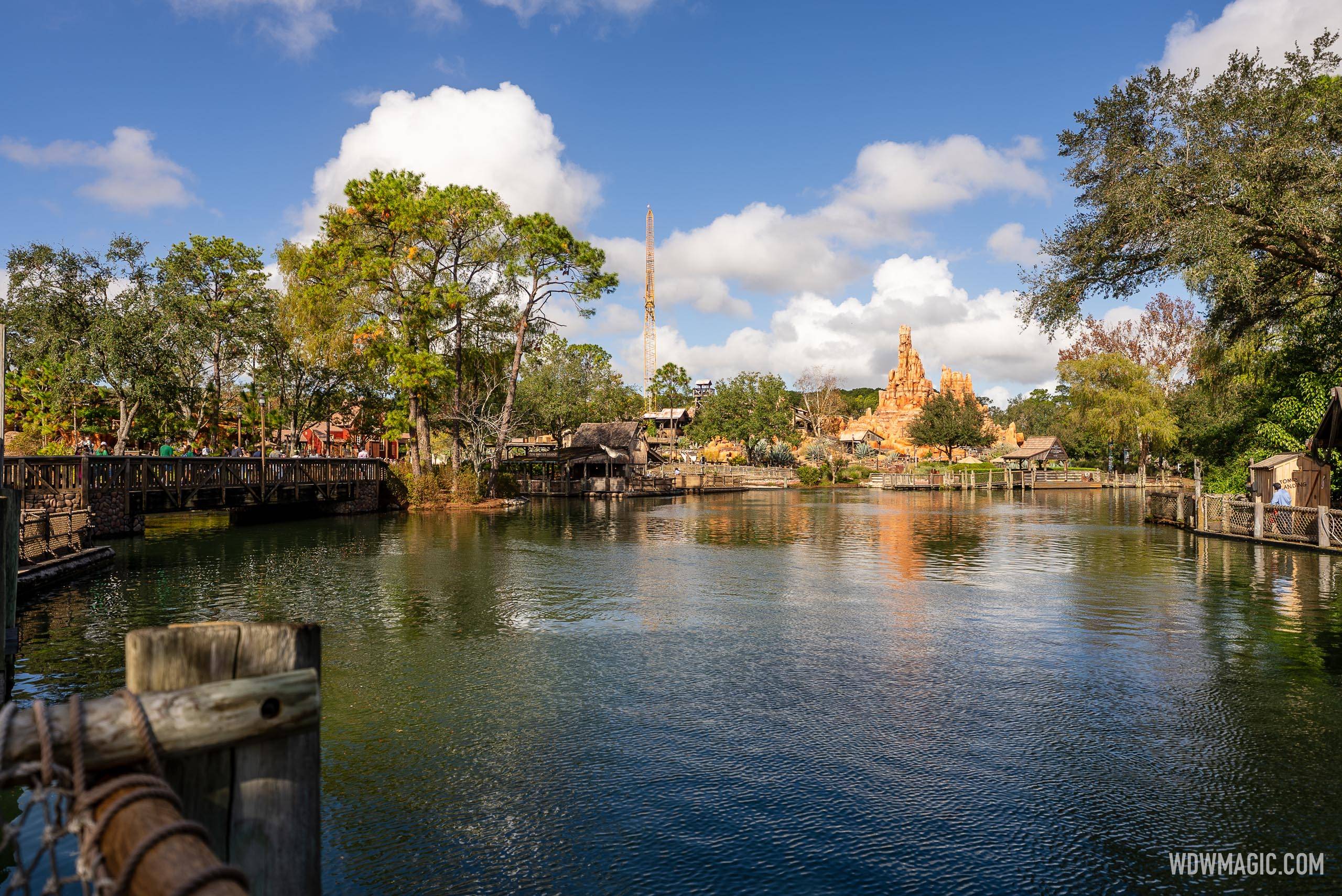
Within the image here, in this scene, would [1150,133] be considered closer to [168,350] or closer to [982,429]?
[168,350]

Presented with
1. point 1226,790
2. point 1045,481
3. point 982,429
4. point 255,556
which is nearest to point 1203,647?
point 1226,790

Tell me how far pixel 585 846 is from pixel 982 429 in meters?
117

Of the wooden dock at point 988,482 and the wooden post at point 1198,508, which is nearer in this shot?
the wooden post at point 1198,508

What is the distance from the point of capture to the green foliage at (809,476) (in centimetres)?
7725

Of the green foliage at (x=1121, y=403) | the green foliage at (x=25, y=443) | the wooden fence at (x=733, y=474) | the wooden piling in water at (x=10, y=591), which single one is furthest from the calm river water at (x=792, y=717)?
the wooden fence at (x=733, y=474)

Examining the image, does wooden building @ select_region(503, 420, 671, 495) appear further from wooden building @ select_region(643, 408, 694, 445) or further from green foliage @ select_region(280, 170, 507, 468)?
wooden building @ select_region(643, 408, 694, 445)

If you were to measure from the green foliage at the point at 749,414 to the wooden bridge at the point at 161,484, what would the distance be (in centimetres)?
5874

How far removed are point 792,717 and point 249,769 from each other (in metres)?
7.16

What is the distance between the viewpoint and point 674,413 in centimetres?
11000

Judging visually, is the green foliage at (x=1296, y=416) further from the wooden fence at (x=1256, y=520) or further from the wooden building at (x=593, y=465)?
the wooden building at (x=593, y=465)

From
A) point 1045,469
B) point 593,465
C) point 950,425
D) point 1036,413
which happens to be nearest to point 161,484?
point 593,465

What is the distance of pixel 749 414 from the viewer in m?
95.1

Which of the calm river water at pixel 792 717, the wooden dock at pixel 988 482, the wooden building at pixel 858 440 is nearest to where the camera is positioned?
the calm river water at pixel 792 717

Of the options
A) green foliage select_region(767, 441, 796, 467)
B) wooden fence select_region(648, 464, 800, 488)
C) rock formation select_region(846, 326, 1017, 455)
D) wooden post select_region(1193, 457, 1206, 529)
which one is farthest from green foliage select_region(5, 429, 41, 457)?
rock formation select_region(846, 326, 1017, 455)
